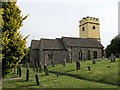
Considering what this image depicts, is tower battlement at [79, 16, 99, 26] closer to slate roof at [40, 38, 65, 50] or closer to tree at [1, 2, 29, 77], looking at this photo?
slate roof at [40, 38, 65, 50]

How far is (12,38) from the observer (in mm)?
24156

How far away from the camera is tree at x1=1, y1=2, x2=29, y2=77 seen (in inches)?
920

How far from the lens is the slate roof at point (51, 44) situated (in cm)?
5509

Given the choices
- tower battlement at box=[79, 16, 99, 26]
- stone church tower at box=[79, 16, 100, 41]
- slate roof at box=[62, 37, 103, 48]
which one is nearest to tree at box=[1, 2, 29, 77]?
slate roof at box=[62, 37, 103, 48]

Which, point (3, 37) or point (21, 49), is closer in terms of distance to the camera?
point (3, 37)

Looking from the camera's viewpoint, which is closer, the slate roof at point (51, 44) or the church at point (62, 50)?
the church at point (62, 50)

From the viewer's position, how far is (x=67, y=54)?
56188 millimetres

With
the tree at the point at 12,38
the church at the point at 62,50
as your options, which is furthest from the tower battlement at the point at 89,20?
the tree at the point at 12,38

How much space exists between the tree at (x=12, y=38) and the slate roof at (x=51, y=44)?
2987 cm

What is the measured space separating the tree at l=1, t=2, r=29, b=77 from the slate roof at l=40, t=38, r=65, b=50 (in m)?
29.9

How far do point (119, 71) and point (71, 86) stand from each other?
8.04 metres

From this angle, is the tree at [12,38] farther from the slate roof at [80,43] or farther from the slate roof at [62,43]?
the slate roof at [80,43]

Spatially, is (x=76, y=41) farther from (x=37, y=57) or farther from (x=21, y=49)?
(x=21, y=49)

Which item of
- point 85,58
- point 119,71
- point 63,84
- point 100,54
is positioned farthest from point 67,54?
point 63,84
